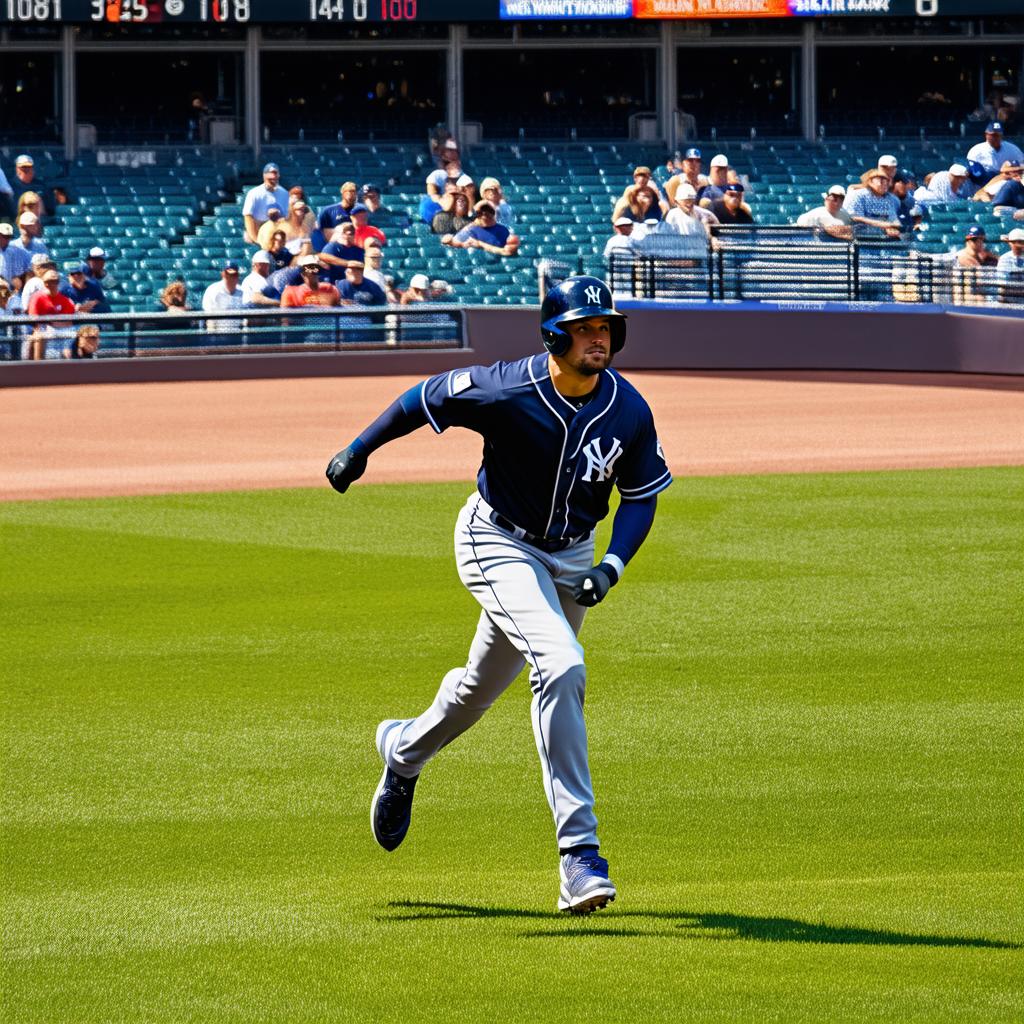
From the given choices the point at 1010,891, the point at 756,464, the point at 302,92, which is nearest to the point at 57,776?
the point at 1010,891

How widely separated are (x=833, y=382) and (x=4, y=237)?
10.1 m

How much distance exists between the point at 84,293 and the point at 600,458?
17821mm

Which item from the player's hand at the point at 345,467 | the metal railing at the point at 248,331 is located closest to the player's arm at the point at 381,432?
the player's hand at the point at 345,467

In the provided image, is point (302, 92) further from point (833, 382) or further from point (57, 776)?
point (57, 776)

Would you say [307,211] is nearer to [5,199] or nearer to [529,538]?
[5,199]

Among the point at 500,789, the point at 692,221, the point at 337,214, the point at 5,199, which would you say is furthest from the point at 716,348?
the point at 500,789

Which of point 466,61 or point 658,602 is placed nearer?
point 658,602

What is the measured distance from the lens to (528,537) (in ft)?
18.4

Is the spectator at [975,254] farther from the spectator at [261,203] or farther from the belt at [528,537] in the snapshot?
the belt at [528,537]

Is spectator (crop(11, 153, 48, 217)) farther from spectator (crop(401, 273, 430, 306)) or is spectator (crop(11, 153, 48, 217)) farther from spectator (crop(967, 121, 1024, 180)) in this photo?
spectator (crop(967, 121, 1024, 180))

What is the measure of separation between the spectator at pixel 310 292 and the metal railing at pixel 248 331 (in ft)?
0.45

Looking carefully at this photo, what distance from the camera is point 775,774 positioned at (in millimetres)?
6965

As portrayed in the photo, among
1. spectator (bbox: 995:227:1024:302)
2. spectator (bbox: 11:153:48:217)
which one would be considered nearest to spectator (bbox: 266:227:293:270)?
spectator (bbox: 11:153:48:217)

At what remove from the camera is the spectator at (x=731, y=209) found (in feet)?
78.2
